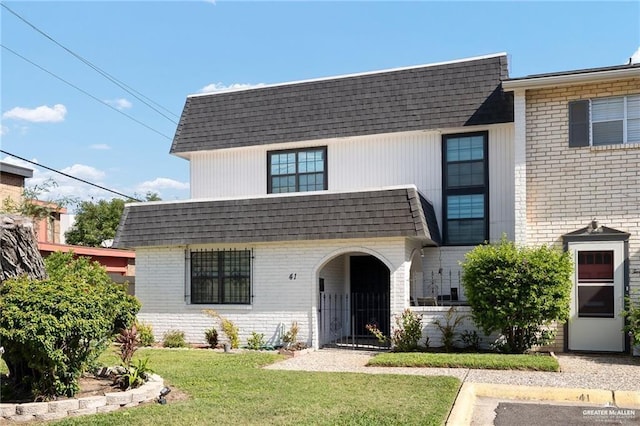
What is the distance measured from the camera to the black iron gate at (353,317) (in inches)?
655

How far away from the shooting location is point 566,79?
13789mm

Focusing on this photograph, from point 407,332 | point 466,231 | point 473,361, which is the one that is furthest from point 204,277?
point 473,361

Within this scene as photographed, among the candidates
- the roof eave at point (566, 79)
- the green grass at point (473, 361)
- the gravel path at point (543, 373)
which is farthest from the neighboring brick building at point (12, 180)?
the roof eave at point (566, 79)

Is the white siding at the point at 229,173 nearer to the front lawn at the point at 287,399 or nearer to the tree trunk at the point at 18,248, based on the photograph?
the front lawn at the point at 287,399

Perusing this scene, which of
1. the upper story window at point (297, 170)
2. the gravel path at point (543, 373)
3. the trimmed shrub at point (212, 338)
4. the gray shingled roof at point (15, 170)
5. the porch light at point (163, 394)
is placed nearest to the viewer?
the porch light at point (163, 394)

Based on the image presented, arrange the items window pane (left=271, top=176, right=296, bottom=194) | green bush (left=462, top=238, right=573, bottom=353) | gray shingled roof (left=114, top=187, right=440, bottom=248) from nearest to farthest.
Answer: green bush (left=462, top=238, right=573, bottom=353) → gray shingled roof (left=114, top=187, right=440, bottom=248) → window pane (left=271, top=176, right=296, bottom=194)

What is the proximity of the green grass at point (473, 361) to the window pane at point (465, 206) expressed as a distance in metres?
4.81

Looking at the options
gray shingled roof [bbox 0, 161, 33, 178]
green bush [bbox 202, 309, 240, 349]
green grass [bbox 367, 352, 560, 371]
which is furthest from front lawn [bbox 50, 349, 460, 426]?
gray shingled roof [bbox 0, 161, 33, 178]

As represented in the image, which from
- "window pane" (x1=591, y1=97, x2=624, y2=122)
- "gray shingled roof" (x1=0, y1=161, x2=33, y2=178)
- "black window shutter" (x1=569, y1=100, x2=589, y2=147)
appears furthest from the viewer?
"gray shingled roof" (x1=0, y1=161, x2=33, y2=178)

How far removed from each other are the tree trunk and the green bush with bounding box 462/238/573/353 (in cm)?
855

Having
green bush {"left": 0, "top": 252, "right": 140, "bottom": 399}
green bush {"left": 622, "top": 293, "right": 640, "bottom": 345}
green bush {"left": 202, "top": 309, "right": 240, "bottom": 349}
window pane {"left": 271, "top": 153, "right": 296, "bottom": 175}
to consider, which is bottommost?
green bush {"left": 202, "top": 309, "right": 240, "bottom": 349}

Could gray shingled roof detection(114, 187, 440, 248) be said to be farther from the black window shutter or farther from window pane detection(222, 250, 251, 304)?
the black window shutter

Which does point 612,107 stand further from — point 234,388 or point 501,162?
point 234,388

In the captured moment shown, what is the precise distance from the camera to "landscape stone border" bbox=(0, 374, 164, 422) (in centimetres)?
764
